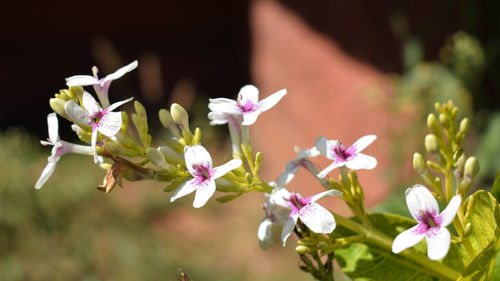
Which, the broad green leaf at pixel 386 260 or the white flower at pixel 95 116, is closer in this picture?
the white flower at pixel 95 116

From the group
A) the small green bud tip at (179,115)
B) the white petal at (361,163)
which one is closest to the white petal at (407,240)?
the white petal at (361,163)

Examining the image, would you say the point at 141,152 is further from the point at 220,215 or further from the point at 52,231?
the point at 220,215

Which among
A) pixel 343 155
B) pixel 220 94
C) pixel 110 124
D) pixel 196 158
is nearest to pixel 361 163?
pixel 343 155

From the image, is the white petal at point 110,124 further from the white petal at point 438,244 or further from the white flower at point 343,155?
the white petal at point 438,244

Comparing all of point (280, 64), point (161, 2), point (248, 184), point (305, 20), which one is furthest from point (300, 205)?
point (161, 2)

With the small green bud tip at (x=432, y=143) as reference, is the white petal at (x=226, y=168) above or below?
below

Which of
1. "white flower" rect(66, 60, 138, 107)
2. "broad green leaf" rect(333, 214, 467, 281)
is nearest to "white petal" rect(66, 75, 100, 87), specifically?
"white flower" rect(66, 60, 138, 107)

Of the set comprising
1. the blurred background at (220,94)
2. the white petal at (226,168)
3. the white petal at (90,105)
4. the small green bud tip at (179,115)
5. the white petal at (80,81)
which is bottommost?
the blurred background at (220,94)

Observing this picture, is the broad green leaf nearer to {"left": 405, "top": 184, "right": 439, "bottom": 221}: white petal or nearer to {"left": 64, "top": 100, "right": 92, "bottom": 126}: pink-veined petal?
{"left": 405, "top": 184, "right": 439, "bottom": 221}: white petal
